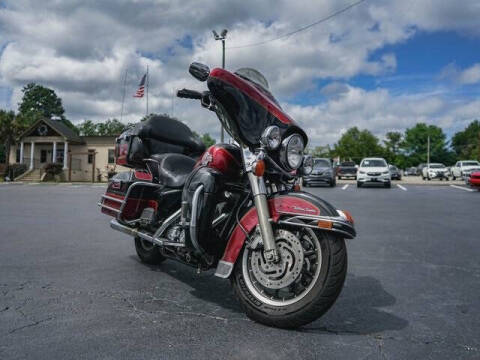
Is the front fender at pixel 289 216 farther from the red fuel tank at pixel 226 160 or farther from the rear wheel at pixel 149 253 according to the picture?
the rear wheel at pixel 149 253

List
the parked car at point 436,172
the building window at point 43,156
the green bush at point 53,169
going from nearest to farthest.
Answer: the green bush at point 53,169 → the parked car at point 436,172 → the building window at point 43,156

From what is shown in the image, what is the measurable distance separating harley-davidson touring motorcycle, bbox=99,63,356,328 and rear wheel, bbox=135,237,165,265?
103 centimetres

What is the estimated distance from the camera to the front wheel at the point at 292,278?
2.84 metres

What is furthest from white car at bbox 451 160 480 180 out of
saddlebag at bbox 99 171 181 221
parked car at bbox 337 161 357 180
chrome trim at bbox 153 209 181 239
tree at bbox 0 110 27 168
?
tree at bbox 0 110 27 168

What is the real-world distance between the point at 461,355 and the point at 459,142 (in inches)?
4981

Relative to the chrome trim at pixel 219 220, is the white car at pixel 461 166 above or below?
above

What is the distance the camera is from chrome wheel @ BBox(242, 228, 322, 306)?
9.63 feet

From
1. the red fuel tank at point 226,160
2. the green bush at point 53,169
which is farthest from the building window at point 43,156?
the red fuel tank at point 226,160

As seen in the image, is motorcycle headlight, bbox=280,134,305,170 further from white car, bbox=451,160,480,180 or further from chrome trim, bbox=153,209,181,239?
white car, bbox=451,160,480,180

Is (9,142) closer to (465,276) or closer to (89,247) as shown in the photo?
(89,247)

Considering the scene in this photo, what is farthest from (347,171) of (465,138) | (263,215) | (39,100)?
(465,138)

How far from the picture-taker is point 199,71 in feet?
10.5

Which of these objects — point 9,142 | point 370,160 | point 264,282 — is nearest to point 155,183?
point 264,282

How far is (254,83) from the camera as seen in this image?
3.33 m
